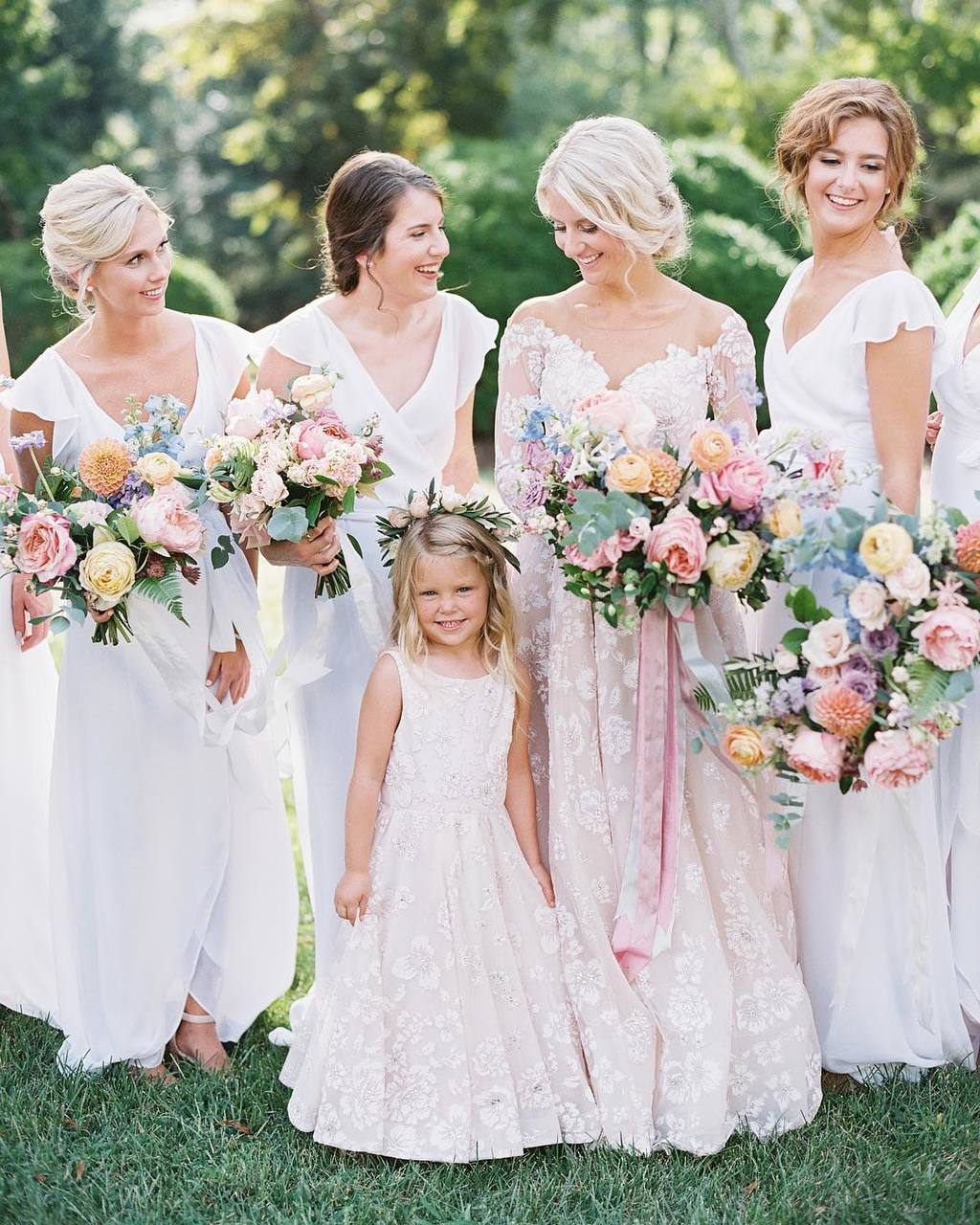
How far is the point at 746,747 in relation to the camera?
3480mm

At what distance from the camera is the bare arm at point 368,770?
3.96 meters

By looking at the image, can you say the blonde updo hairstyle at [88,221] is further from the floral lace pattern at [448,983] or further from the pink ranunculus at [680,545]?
the pink ranunculus at [680,545]

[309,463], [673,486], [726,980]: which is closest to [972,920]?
[726,980]

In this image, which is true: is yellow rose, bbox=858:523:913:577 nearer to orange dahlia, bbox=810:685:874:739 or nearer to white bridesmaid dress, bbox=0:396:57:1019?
orange dahlia, bbox=810:685:874:739

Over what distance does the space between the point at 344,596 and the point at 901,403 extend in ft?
5.82

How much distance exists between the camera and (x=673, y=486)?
3480 mm

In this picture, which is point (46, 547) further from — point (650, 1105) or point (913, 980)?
point (913, 980)

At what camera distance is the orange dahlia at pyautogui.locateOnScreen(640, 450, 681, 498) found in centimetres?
347

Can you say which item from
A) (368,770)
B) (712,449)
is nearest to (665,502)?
(712,449)

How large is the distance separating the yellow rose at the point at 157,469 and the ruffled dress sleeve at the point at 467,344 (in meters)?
1.05

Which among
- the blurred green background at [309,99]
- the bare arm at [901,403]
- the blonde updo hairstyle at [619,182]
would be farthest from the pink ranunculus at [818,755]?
the blurred green background at [309,99]

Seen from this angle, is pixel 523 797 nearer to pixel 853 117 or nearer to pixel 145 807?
pixel 145 807

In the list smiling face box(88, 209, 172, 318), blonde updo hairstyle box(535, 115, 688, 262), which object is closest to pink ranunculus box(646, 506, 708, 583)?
blonde updo hairstyle box(535, 115, 688, 262)

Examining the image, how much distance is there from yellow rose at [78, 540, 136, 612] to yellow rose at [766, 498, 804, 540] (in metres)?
1.71
